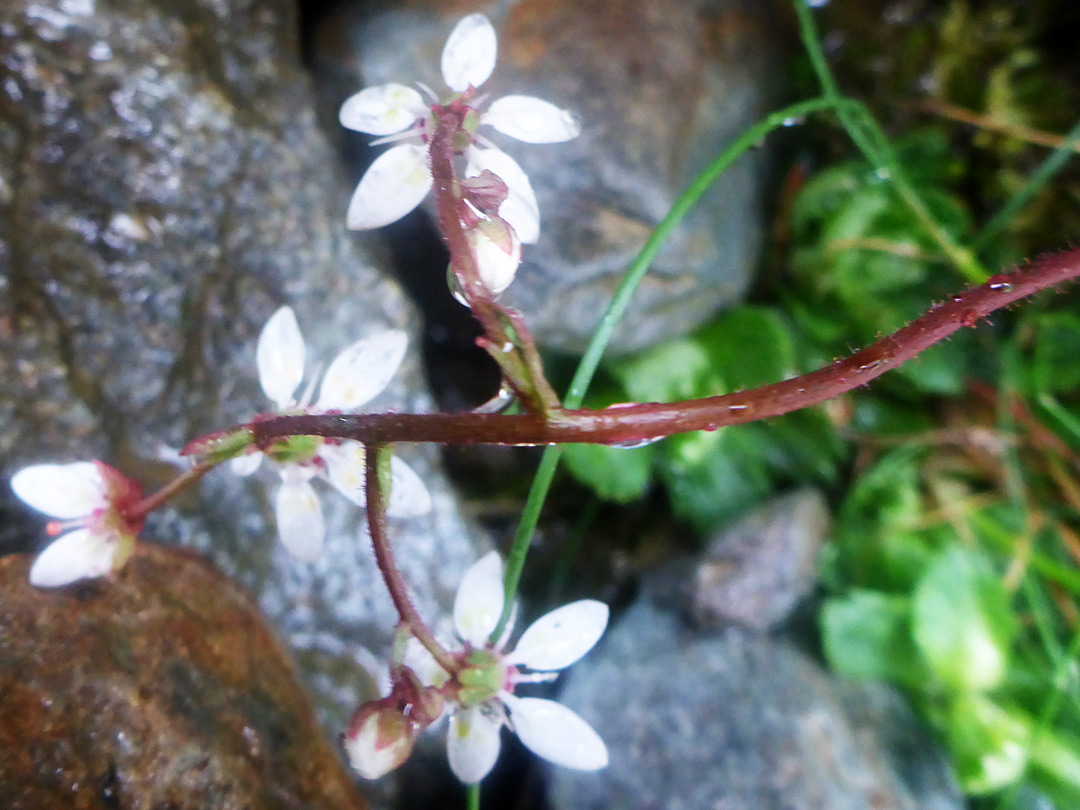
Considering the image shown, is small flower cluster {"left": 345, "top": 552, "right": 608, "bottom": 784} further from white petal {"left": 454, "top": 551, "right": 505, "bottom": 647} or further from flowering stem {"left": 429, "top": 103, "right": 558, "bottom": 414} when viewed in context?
flowering stem {"left": 429, "top": 103, "right": 558, "bottom": 414}

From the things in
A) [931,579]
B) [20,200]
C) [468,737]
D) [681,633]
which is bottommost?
[681,633]

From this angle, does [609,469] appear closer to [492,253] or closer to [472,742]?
[472,742]

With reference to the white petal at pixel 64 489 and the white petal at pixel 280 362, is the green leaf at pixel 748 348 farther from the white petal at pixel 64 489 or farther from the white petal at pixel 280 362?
the white petal at pixel 64 489

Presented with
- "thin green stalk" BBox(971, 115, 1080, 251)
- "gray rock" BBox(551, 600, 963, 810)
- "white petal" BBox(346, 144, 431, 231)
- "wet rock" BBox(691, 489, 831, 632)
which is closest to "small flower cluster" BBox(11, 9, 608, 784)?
"white petal" BBox(346, 144, 431, 231)

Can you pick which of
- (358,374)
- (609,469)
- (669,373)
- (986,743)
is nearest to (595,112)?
(669,373)

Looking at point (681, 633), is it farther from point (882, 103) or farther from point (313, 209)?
point (882, 103)

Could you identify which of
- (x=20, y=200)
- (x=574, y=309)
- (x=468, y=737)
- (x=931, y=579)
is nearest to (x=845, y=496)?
(x=931, y=579)
